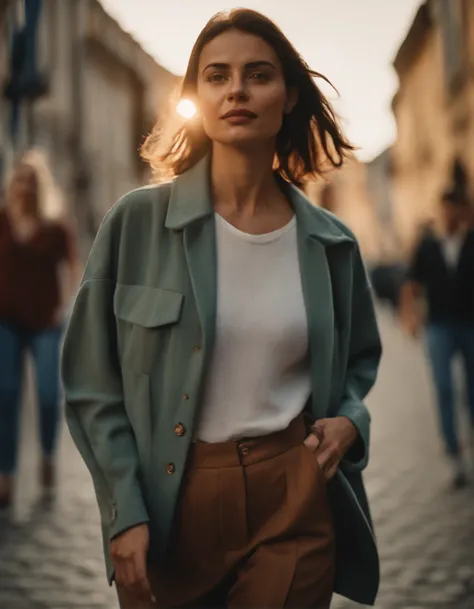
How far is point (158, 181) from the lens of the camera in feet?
8.30

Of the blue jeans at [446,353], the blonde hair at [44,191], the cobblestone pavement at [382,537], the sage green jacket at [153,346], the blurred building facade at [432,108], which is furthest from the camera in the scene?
the blurred building facade at [432,108]

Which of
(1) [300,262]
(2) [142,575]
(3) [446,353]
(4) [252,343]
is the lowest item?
(3) [446,353]

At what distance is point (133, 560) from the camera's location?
6.77ft

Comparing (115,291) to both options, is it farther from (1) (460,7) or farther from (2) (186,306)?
(1) (460,7)

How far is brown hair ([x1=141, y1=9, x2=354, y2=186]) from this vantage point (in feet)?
7.26

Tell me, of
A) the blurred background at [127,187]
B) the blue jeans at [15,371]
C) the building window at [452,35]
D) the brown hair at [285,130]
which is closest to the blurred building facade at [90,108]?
the blurred background at [127,187]

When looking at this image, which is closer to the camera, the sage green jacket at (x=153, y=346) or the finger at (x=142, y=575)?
the finger at (x=142, y=575)

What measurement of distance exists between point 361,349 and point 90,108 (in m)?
32.2

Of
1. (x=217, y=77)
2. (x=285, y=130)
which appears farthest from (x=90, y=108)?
(x=217, y=77)

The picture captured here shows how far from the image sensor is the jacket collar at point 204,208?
222 centimetres

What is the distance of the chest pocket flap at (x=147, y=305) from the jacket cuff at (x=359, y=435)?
43 centimetres

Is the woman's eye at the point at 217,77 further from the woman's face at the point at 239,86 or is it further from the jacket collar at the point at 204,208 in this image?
the jacket collar at the point at 204,208

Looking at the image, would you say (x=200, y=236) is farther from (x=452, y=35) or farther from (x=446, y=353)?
(x=452, y=35)

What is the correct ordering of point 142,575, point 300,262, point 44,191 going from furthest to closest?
1. point 44,191
2. point 300,262
3. point 142,575
